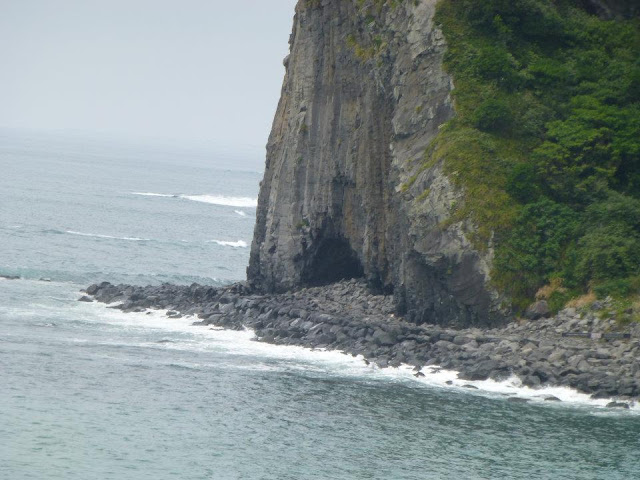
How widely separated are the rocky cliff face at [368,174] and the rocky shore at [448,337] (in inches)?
74.0

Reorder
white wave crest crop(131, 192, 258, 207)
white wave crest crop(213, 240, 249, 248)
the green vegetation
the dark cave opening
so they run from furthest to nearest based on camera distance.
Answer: white wave crest crop(131, 192, 258, 207), white wave crest crop(213, 240, 249, 248), the dark cave opening, the green vegetation

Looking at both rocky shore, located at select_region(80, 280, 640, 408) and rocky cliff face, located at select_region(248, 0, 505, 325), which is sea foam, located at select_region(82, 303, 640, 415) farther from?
rocky cliff face, located at select_region(248, 0, 505, 325)

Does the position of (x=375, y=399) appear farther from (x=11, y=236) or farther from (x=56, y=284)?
(x=11, y=236)

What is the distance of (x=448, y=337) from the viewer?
147ft

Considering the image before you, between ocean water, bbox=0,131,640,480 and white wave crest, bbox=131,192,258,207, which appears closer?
ocean water, bbox=0,131,640,480

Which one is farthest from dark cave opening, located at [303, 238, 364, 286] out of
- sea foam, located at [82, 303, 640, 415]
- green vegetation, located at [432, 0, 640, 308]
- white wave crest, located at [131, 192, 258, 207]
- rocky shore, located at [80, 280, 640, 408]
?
white wave crest, located at [131, 192, 258, 207]

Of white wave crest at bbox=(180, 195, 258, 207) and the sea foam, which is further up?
white wave crest at bbox=(180, 195, 258, 207)

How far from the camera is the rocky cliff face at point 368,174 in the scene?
47.9m

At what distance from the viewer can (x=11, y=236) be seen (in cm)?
8356

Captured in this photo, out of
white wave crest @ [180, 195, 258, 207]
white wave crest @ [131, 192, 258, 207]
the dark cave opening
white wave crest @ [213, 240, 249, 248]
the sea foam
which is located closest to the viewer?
the sea foam

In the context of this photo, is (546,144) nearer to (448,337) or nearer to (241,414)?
(448,337)

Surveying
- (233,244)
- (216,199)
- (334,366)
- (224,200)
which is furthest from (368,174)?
(216,199)

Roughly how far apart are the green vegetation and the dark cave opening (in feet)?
33.5

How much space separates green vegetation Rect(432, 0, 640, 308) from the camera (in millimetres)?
46094
